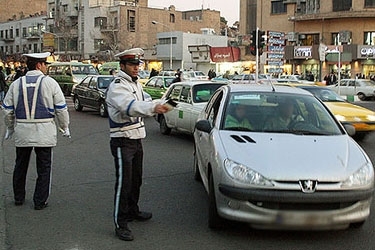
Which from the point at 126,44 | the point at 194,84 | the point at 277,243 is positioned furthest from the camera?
the point at 126,44

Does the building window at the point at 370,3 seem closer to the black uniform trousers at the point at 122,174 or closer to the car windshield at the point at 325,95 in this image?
the car windshield at the point at 325,95

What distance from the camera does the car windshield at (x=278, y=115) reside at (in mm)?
6176

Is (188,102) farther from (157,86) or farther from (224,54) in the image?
(224,54)

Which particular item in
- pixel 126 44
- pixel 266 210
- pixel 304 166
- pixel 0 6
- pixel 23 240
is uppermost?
pixel 0 6

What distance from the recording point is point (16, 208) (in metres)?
6.49

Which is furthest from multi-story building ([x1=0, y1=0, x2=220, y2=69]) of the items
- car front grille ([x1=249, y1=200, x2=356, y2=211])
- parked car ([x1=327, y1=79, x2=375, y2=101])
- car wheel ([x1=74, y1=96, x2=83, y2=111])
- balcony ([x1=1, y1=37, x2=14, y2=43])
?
car front grille ([x1=249, y1=200, x2=356, y2=211])

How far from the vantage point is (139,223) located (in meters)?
5.90

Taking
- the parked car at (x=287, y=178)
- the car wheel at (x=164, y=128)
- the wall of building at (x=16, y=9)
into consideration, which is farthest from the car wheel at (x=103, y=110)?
the wall of building at (x=16, y=9)

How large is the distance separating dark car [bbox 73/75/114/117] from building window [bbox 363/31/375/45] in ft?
127

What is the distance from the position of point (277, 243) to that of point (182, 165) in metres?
4.47

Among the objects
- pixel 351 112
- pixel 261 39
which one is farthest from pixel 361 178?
pixel 261 39

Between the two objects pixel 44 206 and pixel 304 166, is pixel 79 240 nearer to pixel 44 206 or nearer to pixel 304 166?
pixel 44 206

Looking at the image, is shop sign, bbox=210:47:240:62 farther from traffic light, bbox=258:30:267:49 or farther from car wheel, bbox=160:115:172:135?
car wheel, bbox=160:115:172:135

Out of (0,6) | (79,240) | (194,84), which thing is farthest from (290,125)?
(0,6)
